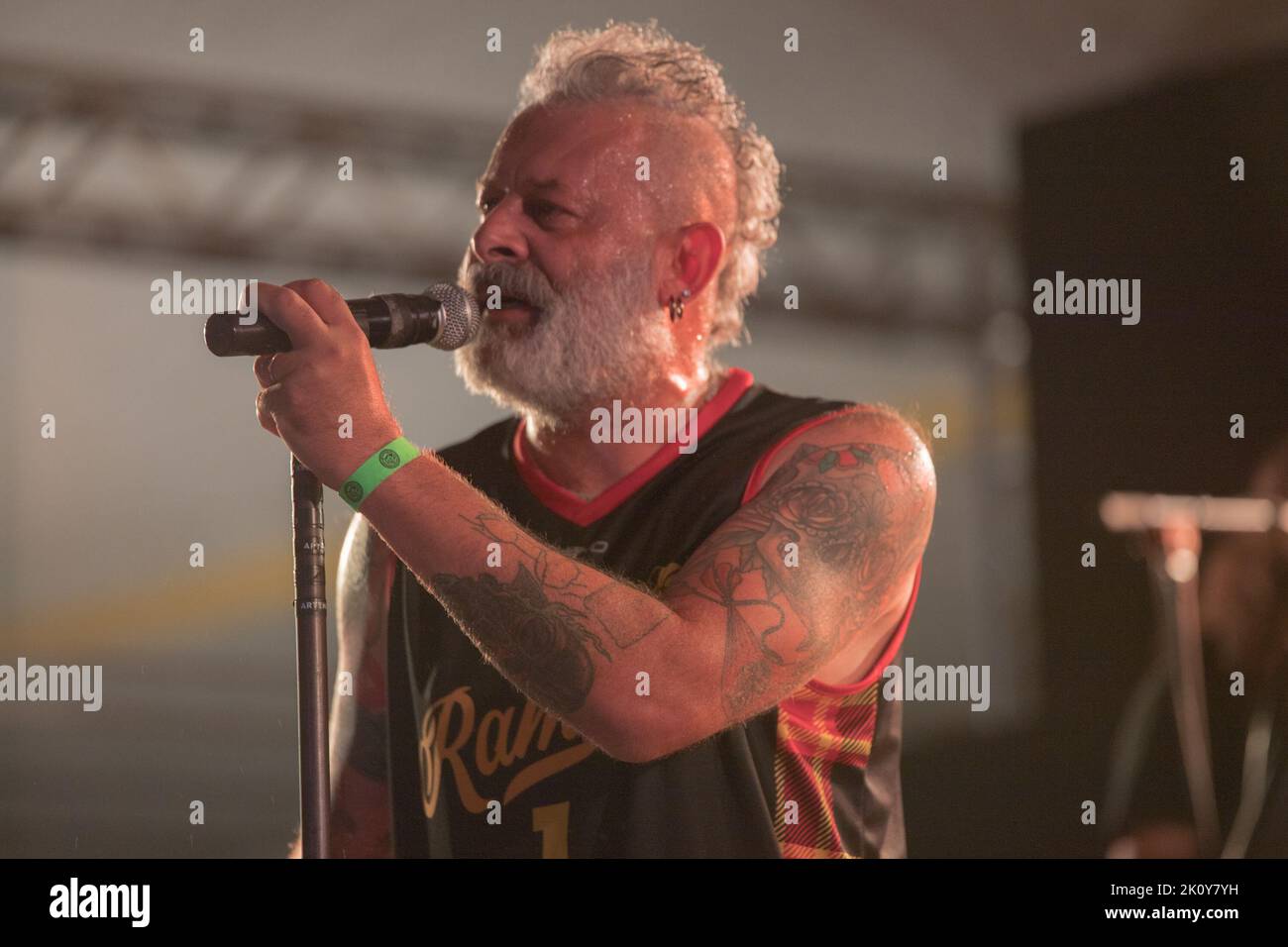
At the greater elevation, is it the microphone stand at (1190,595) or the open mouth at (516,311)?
the open mouth at (516,311)

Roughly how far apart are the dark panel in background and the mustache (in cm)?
283

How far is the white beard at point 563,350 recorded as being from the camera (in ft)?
5.57

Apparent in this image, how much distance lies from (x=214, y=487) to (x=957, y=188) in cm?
265

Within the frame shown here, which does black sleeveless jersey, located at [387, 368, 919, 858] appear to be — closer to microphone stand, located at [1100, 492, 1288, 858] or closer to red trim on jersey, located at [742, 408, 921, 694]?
red trim on jersey, located at [742, 408, 921, 694]

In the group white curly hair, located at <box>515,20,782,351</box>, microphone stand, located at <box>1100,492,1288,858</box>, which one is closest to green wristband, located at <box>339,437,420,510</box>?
white curly hair, located at <box>515,20,782,351</box>

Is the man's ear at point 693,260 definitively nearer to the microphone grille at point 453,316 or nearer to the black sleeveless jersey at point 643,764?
the black sleeveless jersey at point 643,764

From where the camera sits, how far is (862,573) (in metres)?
1.49

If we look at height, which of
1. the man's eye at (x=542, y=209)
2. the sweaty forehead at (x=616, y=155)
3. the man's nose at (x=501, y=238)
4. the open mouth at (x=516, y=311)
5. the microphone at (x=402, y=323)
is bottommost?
the microphone at (x=402, y=323)

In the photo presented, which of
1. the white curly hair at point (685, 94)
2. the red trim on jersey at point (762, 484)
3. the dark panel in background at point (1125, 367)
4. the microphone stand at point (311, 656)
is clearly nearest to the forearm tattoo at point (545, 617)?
the microphone stand at point (311, 656)

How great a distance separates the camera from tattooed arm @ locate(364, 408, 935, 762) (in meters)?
1.31

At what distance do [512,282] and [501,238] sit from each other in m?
0.06

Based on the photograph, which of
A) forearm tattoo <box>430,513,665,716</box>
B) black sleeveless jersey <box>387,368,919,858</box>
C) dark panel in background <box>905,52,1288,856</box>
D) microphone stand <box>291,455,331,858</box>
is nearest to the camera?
microphone stand <box>291,455,331,858</box>

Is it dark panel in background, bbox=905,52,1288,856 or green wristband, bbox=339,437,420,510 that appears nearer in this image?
green wristband, bbox=339,437,420,510

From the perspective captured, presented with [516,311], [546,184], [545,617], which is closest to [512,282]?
[516,311]
